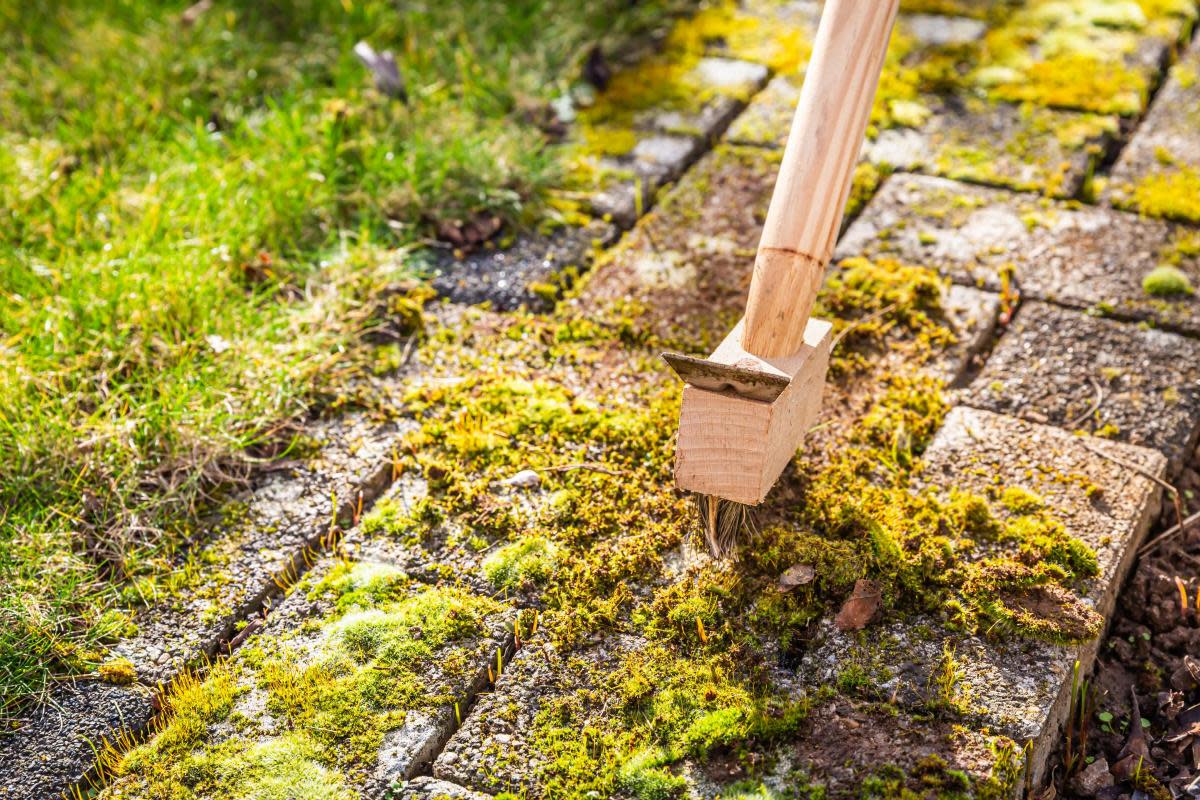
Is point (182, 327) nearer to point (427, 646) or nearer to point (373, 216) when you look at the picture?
point (373, 216)

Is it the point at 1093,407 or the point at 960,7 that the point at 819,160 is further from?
the point at 960,7

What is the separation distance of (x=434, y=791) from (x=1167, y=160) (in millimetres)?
3146

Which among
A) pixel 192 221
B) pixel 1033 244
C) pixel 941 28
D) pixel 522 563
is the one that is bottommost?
pixel 522 563

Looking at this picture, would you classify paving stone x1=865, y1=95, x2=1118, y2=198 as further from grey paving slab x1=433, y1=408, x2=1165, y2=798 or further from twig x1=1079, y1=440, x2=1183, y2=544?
grey paving slab x1=433, y1=408, x2=1165, y2=798

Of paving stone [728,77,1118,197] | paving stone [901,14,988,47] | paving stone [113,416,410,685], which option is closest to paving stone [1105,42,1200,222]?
paving stone [728,77,1118,197]

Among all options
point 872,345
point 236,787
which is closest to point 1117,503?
point 872,345

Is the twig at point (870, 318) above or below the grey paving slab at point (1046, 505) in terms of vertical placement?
above

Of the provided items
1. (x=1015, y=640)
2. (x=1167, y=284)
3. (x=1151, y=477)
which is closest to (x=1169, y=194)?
(x=1167, y=284)

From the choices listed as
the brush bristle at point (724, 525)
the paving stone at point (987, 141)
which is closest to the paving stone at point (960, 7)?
the paving stone at point (987, 141)

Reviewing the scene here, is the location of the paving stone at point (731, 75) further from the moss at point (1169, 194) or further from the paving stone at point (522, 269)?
the moss at point (1169, 194)

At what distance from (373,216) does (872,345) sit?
160 cm

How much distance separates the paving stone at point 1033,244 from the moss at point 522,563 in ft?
4.73

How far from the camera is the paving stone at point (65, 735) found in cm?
194

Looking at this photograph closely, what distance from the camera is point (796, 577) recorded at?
2223 mm
